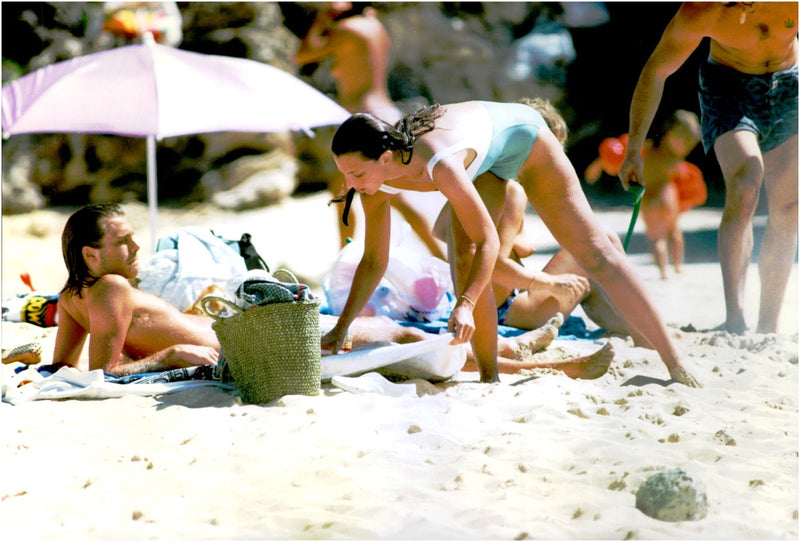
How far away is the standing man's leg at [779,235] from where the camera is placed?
454cm

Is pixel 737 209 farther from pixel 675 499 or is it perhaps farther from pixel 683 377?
pixel 675 499

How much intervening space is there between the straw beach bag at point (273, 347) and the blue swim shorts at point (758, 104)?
Answer: 8.59ft

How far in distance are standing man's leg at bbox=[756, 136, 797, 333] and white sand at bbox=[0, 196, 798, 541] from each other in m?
0.83

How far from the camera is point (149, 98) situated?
5.30 metres

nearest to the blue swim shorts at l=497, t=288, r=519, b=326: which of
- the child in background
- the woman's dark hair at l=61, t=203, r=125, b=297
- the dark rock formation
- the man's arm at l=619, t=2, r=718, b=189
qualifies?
the man's arm at l=619, t=2, r=718, b=189

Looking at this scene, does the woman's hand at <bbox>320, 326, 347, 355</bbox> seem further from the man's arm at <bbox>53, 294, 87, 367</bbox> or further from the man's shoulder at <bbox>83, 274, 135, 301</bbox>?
the man's arm at <bbox>53, 294, 87, 367</bbox>

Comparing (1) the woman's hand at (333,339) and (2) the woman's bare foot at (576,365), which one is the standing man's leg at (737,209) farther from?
(1) the woman's hand at (333,339)

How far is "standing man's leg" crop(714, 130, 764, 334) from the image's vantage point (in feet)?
14.4

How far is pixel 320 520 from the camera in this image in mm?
2129

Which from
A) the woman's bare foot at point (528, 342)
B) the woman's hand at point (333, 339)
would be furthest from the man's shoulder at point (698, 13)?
the woman's hand at point (333, 339)

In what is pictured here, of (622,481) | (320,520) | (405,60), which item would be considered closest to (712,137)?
(622,481)

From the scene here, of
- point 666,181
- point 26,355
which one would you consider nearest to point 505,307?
point 26,355

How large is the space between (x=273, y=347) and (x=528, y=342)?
1.34 meters

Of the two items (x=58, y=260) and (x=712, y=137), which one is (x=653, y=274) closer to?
(x=712, y=137)
